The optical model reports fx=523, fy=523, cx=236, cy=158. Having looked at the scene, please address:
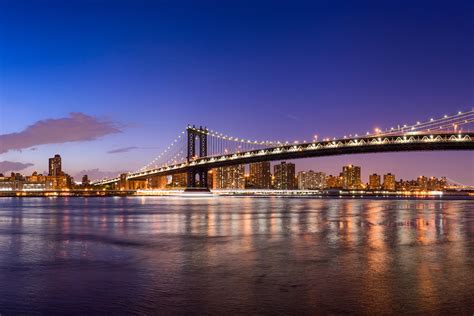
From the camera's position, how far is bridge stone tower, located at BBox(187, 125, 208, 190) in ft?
281

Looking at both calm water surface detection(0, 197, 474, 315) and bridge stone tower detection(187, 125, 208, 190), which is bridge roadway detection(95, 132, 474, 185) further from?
calm water surface detection(0, 197, 474, 315)

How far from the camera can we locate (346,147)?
6688 centimetres

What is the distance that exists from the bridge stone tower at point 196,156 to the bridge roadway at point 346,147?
1643 millimetres

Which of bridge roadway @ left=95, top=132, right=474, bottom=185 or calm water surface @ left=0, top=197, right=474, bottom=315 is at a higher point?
bridge roadway @ left=95, top=132, right=474, bottom=185

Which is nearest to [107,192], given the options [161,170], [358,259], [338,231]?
[161,170]

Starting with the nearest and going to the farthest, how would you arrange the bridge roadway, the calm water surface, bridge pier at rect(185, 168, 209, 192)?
the calm water surface → the bridge roadway → bridge pier at rect(185, 168, 209, 192)

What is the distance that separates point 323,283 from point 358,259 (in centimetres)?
331

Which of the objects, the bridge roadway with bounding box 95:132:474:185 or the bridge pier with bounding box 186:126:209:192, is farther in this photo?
the bridge pier with bounding box 186:126:209:192

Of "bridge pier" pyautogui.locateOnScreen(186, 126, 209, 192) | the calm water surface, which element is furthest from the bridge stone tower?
the calm water surface

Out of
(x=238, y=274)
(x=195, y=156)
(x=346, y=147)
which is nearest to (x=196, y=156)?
(x=195, y=156)

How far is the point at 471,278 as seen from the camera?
33.1 feet

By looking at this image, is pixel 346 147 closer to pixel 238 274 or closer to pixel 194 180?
pixel 194 180

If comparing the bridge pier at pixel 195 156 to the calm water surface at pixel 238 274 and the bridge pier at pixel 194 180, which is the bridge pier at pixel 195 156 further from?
the calm water surface at pixel 238 274

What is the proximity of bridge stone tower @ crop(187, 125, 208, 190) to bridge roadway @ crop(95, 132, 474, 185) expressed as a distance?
5.39 feet
